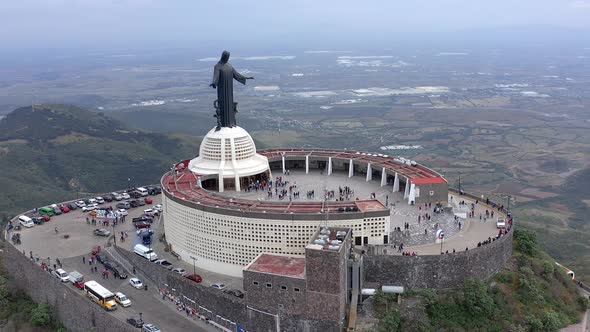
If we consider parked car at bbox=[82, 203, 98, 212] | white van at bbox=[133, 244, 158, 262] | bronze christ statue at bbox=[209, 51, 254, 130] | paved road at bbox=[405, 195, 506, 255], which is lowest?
parked car at bbox=[82, 203, 98, 212]

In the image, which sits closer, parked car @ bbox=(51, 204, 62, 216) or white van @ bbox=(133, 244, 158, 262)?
white van @ bbox=(133, 244, 158, 262)

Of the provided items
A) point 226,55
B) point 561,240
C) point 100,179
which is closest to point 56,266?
point 226,55

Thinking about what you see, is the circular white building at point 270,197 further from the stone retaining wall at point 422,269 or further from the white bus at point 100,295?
the white bus at point 100,295

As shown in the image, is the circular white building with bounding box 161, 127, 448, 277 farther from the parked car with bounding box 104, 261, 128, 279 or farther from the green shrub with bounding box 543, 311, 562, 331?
the green shrub with bounding box 543, 311, 562, 331

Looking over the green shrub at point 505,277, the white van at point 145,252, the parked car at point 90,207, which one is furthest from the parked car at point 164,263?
the green shrub at point 505,277

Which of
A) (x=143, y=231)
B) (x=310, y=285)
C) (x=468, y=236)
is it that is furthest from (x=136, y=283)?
(x=468, y=236)

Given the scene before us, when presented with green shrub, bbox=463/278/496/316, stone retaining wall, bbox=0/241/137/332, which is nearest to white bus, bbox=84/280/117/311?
stone retaining wall, bbox=0/241/137/332

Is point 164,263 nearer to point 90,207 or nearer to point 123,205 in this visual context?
point 123,205

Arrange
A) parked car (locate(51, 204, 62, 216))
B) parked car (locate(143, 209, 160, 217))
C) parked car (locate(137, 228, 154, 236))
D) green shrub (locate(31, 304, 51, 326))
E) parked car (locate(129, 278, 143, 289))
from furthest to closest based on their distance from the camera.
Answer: parked car (locate(51, 204, 62, 216)) < parked car (locate(143, 209, 160, 217)) < parked car (locate(137, 228, 154, 236)) < green shrub (locate(31, 304, 51, 326)) < parked car (locate(129, 278, 143, 289))
